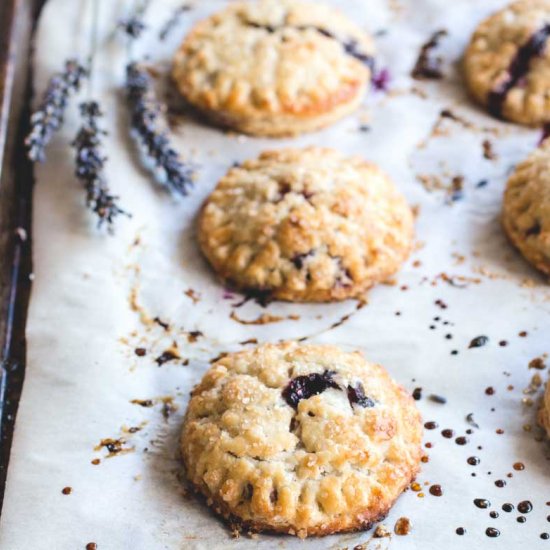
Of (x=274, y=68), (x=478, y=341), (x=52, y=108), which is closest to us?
(x=478, y=341)

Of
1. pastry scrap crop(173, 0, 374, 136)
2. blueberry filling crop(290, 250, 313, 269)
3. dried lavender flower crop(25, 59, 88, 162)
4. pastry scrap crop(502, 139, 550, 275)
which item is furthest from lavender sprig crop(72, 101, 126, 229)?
pastry scrap crop(502, 139, 550, 275)

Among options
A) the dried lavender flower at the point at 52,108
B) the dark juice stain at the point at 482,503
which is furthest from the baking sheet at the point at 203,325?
the dried lavender flower at the point at 52,108

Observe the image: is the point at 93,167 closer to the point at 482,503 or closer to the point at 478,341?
the point at 478,341

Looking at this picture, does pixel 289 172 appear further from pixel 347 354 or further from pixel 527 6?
pixel 527 6

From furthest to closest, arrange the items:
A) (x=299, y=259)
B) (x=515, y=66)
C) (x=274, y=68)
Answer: (x=515, y=66)
(x=274, y=68)
(x=299, y=259)

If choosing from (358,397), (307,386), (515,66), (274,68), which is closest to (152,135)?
(274,68)

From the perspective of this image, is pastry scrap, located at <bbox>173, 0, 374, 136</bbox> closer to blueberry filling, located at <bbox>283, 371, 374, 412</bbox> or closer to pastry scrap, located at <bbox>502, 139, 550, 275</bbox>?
pastry scrap, located at <bbox>502, 139, 550, 275</bbox>
